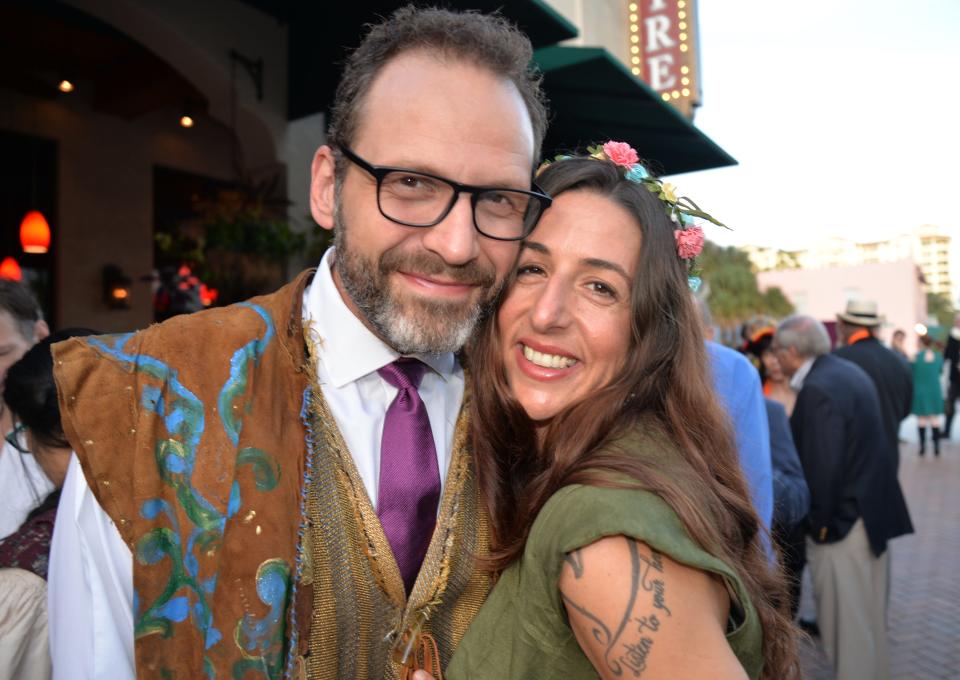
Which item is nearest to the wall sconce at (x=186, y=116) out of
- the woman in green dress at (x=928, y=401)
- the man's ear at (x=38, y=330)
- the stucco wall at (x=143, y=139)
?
the stucco wall at (x=143, y=139)

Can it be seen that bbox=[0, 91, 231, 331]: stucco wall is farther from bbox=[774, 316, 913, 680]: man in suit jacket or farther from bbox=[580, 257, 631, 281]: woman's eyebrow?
bbox=[580, 257, 631, 281]: woman's eyebrow

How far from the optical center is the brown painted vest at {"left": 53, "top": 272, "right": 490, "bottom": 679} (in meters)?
1.24

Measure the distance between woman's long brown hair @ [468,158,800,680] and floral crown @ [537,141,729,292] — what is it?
0.11ft

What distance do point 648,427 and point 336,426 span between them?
73cm

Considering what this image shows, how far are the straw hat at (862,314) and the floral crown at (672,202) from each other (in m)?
4.86

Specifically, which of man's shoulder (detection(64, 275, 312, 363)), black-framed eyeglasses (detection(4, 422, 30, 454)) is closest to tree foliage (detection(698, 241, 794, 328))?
black-framed eyeglasses (detection(4, 422, 30, 454))

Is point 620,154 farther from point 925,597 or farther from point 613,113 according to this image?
point 925,597

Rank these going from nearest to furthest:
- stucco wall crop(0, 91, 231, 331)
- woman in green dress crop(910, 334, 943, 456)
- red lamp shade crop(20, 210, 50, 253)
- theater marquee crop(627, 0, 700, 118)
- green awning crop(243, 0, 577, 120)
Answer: green awning crop(243, 0, 577, 120) → red lamp shade crop(20, 210, 50, 253) → stucco wall crop(0, 91, 231, 331) → theater marquee crop(627, 0, 700, 118) → woman in green dress crop(910, 334, 943, 456)

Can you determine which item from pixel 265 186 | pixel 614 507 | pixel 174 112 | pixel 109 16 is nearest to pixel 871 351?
pixel 265 186

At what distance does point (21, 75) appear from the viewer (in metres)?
6.45

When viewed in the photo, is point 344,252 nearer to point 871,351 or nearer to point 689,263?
point 689,263

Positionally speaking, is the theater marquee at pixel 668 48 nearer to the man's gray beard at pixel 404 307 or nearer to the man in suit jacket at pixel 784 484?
the man in suit jacket at pixel 784 484

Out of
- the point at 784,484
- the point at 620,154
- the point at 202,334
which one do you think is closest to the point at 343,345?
the point at 202,334

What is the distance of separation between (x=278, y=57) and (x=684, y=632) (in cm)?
536
